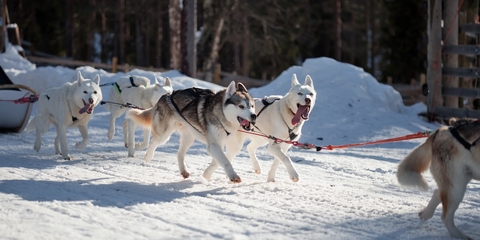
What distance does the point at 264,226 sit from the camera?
508 cm

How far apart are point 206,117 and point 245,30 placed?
72.5 feet

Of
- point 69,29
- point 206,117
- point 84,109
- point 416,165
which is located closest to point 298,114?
point 206,117

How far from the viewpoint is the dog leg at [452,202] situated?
4809 mm

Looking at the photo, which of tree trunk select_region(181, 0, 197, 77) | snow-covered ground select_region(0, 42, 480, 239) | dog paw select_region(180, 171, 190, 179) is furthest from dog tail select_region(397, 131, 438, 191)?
tree trunk select_region(181, 0, 197, 77)

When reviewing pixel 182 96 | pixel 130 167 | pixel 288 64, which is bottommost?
pixel 288 64

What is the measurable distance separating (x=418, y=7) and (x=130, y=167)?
23.4m

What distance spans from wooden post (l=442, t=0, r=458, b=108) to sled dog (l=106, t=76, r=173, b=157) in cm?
776

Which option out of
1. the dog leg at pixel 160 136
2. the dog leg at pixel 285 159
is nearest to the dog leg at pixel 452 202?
the dog leg at pixel 285 159

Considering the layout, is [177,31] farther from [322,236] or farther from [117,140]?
[322,236]

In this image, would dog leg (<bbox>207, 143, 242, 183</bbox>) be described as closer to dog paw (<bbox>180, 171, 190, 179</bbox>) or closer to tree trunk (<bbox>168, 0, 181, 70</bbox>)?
dog paw (<bbox>180, 171, 190, 179</bbox>)

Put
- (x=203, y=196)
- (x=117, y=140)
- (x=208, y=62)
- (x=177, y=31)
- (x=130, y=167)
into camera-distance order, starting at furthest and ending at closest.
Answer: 1. (x=208, y=62)
2. (x=177, y=31)
3. (x=117, y=140)
4. (x=130, y=167)
5. (x=203, y=196)

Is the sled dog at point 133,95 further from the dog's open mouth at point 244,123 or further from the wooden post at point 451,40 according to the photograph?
the wooden post at point 451,40

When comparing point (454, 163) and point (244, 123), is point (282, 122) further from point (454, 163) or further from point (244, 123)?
point (454, 163)

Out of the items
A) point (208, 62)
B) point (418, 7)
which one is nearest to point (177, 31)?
point (208, 62)
